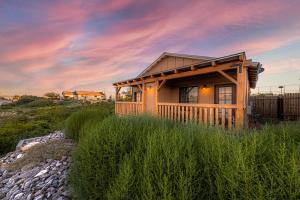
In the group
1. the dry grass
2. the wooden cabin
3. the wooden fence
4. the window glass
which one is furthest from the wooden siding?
the dry grass

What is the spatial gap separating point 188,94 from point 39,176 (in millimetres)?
8501

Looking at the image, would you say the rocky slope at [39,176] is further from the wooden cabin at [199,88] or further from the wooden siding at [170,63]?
the wooden siding at [170,63]

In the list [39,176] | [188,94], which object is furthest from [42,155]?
[188,94]

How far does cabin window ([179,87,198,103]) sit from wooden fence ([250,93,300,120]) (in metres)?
6.29

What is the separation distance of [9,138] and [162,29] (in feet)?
37.2

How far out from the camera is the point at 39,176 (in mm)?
4691

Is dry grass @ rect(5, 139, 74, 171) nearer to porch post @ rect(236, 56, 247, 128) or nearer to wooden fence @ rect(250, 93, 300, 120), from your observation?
porch post @ rect(236, 56, 247, 128)

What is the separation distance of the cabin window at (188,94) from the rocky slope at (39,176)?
23.0 ft

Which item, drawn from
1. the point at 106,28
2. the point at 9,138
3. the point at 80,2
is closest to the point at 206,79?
the point at 106,28

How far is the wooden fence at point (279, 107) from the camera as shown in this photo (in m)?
12.2

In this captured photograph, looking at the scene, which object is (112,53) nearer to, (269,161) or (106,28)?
(106,28)

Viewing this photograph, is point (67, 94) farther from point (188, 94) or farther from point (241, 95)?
point (241, 95)

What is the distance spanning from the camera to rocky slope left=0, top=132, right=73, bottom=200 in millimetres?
3979

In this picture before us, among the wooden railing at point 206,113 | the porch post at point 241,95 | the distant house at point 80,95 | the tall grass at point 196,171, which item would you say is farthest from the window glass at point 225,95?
the distant house at point 80,95
